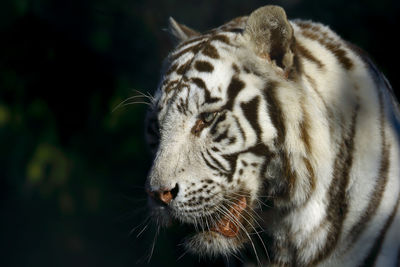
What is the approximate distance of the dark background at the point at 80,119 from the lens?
390 centimetres

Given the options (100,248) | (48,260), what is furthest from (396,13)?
(48,260)

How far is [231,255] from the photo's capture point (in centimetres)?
205

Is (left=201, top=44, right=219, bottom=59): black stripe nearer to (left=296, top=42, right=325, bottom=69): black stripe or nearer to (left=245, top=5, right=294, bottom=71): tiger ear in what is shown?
(left=245, top=5, right=294, bottom=71): tiger ear

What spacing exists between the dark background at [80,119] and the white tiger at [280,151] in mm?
1954

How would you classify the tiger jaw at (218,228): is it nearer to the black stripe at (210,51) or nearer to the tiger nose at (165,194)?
the tiger nose at (165,194)

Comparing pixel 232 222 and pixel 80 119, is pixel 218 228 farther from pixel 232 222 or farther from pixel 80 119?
pixel 80 119

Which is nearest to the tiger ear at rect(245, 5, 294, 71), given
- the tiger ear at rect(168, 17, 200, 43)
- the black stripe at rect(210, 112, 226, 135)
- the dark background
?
the black stripe at rect(210, 112, 226, 135)

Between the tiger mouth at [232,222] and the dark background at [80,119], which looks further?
the dark background at [80,119]

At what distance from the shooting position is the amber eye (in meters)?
1.74

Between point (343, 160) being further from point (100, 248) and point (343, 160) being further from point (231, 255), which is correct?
point (100, 248)

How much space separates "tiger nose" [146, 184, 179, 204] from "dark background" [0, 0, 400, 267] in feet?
6.62

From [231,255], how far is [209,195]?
1.27 ft

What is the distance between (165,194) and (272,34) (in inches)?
21.3

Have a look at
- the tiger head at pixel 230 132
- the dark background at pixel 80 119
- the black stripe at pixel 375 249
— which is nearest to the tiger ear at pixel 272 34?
the tiger head at pixel 230 132
